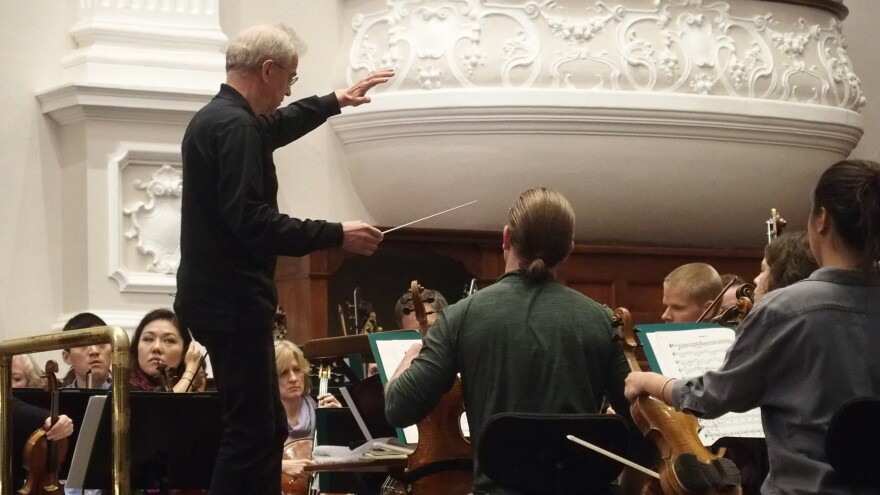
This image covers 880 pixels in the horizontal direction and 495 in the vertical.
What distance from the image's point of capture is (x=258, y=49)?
13.9 feet

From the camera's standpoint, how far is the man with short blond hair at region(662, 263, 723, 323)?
18.3 ft

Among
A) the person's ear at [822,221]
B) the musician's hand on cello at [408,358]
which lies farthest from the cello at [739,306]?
the musician's hand on cello at [408,358]

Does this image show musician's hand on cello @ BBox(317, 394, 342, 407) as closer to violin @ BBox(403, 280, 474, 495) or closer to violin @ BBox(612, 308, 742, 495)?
violin @ BBox(403, 280, 474, 495)

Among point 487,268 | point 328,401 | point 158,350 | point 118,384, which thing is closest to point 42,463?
point 118,384

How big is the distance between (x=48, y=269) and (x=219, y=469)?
3.70 meters

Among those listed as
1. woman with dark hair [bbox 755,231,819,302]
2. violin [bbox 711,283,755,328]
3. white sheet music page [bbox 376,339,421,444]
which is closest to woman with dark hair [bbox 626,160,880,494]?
woman with dark hair [bbox 755,231,819,302]

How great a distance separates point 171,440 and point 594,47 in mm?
4214

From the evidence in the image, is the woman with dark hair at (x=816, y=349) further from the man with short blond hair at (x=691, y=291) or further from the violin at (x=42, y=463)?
the man with short blond hair at (x=691, y=291)

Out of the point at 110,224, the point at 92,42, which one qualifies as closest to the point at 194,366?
the point at 110,224

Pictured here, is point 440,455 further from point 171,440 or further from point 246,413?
point 171,440

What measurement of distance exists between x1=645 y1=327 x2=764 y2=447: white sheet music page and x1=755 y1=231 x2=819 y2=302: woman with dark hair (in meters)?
0.22

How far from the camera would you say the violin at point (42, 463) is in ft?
14.4

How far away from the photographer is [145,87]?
7176mm

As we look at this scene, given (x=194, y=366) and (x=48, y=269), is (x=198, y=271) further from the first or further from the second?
(x=48, y=269)
